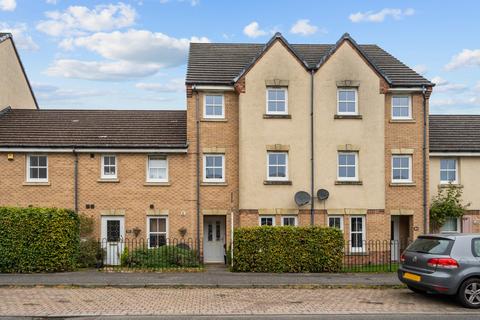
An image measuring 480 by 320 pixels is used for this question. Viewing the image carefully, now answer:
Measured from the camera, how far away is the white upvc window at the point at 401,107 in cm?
2470

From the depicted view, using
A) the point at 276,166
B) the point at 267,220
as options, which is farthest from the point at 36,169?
the point at 276,166

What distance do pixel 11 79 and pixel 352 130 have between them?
646 inches

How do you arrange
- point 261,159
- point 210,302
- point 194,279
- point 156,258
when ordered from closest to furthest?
1. point 210,302
2. point 194,279
3. point 156,258
4. point 261,159

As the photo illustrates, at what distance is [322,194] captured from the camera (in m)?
23.5

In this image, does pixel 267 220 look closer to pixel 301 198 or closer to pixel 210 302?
pixel 301 198

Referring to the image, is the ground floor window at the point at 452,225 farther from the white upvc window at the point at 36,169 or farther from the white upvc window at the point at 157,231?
the white upvc window at the point at 36,169

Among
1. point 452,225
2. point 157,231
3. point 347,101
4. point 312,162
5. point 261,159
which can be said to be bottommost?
point 157,231

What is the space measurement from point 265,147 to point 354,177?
390cm

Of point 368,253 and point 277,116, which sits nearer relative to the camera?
point 368,253

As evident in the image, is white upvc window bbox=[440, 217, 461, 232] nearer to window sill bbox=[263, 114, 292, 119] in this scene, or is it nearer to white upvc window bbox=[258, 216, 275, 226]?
white upvc window bbox=[258, 216, 275, 226]

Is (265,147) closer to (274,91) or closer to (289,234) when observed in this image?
(274,91)

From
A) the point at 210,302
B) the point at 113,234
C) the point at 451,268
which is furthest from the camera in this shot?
the point at 113,234

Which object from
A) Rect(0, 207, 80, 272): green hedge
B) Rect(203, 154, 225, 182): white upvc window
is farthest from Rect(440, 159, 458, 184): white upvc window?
Rect(0, 207, 80, 272): green hedge

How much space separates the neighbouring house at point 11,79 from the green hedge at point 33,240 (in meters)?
10.00
